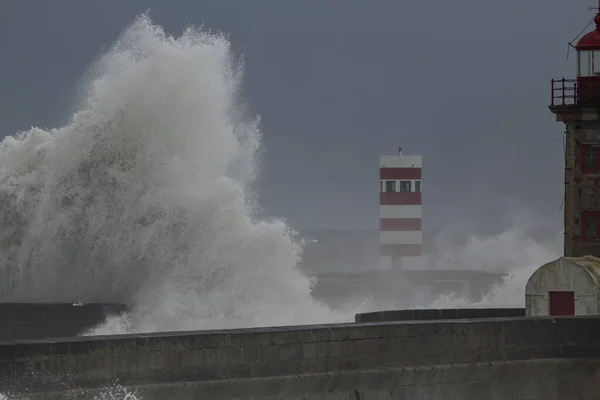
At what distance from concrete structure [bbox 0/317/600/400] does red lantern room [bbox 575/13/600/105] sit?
11.1 feet

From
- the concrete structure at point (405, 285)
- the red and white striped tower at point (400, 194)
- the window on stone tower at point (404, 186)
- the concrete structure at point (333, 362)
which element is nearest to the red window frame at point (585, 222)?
the concrete structure at point (333, 362)

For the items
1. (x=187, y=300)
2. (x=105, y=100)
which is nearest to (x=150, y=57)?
(x=105, y=100)

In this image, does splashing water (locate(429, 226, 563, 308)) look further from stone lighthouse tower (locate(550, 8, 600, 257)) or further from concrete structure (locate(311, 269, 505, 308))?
stone lighthouse tower (locate(550, 8, 600, 257))

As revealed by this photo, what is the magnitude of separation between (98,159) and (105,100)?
1146 millimetres

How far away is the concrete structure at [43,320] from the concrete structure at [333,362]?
5989mm

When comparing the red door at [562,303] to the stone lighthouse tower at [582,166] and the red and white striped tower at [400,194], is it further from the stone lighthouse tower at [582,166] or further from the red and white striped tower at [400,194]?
the red and white striped tower at [400,194]

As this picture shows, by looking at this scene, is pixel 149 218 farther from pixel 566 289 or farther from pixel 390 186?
pixel 390 186

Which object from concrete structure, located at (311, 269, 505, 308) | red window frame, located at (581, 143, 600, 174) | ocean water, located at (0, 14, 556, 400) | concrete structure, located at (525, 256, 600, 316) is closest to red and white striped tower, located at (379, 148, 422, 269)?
concrete structure, located at (311, 269, 505, 308)

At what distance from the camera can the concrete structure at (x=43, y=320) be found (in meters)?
17.9

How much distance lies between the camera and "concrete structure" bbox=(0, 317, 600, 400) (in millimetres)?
11102

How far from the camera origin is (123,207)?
21.3 m

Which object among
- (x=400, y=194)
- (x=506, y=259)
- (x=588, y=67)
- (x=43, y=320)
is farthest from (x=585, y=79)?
(x=506, y=259)

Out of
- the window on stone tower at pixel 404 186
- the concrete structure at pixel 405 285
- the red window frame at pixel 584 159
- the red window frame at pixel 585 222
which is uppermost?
the window on stone tower at pixel 404 186

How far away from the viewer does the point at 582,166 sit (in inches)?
655
